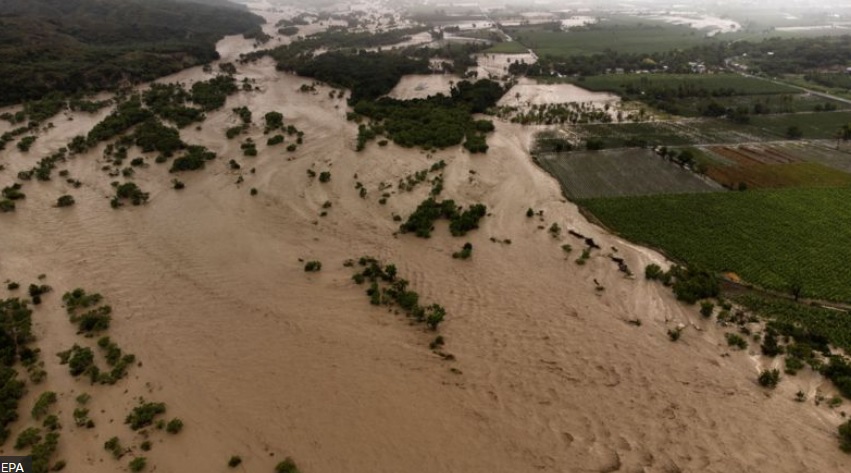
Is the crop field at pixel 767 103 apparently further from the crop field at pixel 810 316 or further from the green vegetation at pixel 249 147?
the green vegetation at pixel 249 147

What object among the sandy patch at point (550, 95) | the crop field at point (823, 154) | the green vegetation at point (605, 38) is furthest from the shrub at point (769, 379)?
the green vegetation at point (605, 38)

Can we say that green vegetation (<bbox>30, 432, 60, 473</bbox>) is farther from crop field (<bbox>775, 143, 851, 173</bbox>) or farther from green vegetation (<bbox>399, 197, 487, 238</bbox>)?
crop field (<bbox>775, 143, 851, 173</bbox>)

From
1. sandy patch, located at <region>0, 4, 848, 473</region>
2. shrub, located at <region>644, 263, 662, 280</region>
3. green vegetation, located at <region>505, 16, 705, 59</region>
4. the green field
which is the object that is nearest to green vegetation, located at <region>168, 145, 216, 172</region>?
sandy patch, located at <region>0, 4, 848, 473</region>

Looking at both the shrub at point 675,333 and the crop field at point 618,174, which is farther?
the crop field at point 618,174

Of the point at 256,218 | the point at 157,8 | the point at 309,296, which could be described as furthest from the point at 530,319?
the point at 157,8

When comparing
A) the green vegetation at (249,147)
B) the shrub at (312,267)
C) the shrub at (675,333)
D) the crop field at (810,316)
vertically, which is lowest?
the shrub at (675,333)

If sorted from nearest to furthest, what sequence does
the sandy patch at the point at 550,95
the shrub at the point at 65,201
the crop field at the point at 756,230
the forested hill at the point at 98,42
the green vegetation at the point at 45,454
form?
the green vegetation at the point at 45,454 → the crop field at the point at 756,230 → the shrub at the point at 65,201 → the forested hill at the point at 98,42 → the sandy patch at the point at 550,95
